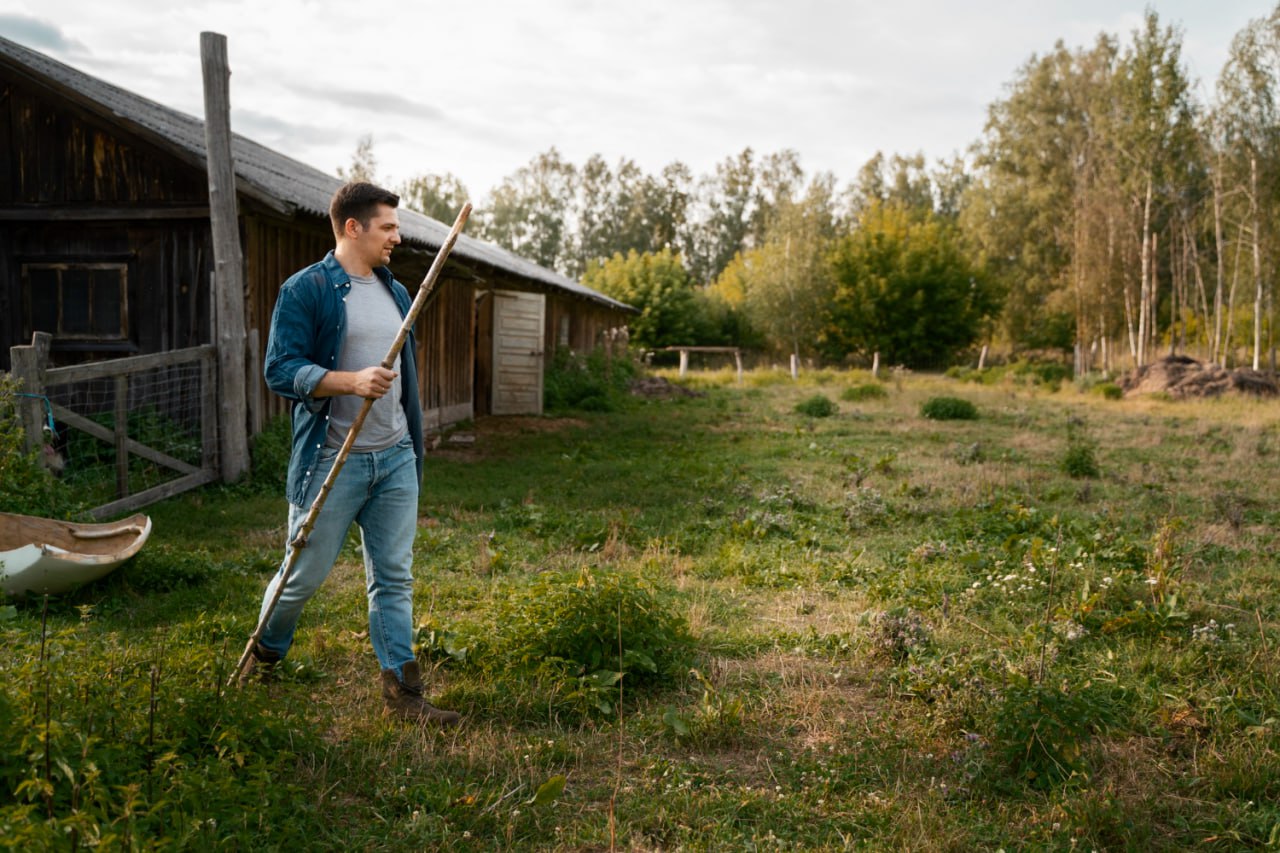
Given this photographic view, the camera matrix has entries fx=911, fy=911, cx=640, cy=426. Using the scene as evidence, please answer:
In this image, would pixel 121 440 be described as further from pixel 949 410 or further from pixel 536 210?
pixel 536 210

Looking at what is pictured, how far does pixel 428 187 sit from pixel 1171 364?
44.4 meters

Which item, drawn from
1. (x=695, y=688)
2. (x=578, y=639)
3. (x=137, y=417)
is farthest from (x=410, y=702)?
(x=137, y=417)

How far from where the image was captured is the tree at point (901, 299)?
130 feet

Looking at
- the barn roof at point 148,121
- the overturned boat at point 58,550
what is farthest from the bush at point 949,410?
the overturned boat at point 58,550

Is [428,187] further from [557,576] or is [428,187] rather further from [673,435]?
[557,576]

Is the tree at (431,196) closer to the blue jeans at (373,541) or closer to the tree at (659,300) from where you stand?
the tree at (659,300)

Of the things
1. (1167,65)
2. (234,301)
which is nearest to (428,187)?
(1167,65)

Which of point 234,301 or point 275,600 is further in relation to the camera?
point 234,301

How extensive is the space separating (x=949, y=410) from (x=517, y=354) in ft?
26.0

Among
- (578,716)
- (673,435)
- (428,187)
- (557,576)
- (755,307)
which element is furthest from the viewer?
(428,187)

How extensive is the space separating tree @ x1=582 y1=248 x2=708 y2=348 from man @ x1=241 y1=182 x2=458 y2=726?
120 feet

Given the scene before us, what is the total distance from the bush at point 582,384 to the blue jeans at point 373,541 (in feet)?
47.3

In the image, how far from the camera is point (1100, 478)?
390 inches

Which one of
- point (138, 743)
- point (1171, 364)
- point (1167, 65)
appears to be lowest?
point (138, 743)
